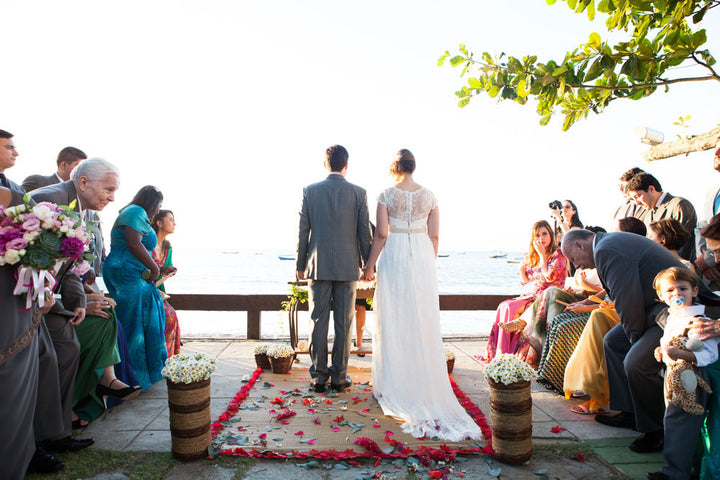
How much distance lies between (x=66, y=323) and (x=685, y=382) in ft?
12.8

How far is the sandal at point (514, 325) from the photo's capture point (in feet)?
17.5

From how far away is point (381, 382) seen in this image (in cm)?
427

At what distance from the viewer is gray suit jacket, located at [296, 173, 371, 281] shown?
4.54m

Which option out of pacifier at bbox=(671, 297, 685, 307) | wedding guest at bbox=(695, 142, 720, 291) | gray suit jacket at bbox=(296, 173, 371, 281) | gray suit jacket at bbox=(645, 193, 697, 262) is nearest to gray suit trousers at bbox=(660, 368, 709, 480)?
pacifier at bbox=(671, 297, 685, 307)

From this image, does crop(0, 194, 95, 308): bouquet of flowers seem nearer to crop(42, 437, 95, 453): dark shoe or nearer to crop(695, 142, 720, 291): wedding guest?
crop(42, 437, 95, 453): dark shoe

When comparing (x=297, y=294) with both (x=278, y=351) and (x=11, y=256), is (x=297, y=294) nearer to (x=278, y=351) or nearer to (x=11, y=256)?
(x=278, y=351)

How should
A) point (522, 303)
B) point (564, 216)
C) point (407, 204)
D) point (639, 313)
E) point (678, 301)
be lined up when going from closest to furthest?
point (678, 301) < point (639, 313) < point (407, 204) < point (522, 303) < point (564, 216)

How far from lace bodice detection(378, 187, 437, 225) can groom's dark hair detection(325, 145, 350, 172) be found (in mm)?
633

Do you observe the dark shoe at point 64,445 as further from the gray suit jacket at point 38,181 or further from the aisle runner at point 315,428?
the gray suit jacket at point 38,181

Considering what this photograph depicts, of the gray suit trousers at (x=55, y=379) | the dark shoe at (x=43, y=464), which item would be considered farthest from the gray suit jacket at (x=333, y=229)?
the dark shoe at (x=43, y=464)

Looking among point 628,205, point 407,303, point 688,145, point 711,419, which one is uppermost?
point 688,145

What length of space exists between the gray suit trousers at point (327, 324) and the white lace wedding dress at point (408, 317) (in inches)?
14.0

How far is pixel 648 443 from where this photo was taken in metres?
3.25

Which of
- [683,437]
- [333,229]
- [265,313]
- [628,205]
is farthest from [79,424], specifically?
[265,313]
